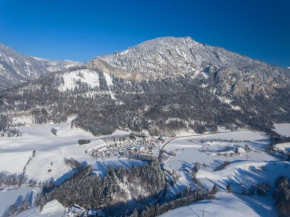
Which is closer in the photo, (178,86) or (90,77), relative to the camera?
(90,77)

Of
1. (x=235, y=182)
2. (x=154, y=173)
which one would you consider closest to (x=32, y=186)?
(x=154, y=173)

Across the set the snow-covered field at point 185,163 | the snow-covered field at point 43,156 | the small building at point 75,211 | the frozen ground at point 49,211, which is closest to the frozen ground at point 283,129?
the snow-covered field at point 185,163

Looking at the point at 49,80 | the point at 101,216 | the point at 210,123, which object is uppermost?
the point at 49,80

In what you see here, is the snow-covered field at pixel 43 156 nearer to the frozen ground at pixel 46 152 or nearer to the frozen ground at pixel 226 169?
the frozen ground at pixel 46 152

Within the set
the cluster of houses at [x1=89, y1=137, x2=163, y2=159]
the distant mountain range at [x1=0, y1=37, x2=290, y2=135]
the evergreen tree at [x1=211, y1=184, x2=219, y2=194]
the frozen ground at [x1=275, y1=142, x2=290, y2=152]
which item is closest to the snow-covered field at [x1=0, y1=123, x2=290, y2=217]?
the evergreen tree at [x1=211, y1=184, x2=219, y2=194]

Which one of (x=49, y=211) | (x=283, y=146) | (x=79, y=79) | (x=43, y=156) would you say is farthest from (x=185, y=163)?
(x=79, y=79)

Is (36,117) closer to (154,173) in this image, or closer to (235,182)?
(154,173)
